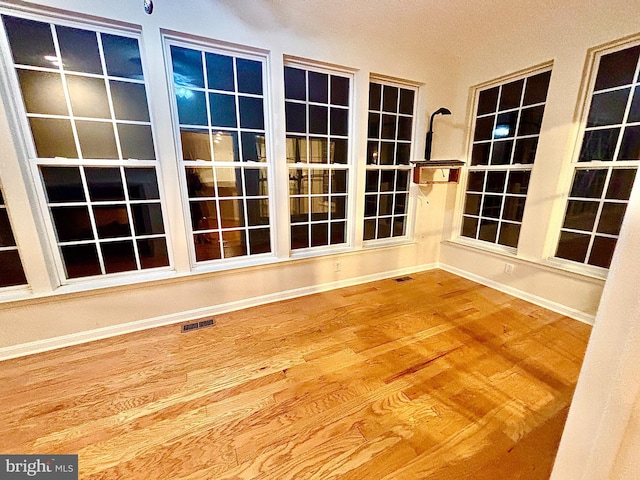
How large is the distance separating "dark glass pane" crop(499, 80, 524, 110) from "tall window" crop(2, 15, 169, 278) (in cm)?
359

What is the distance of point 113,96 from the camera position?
1.97 m

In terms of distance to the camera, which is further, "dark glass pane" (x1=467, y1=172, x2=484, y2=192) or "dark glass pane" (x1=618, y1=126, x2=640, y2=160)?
"dark glass pane" (x1=467, y1=172, x2=484, y2=192)

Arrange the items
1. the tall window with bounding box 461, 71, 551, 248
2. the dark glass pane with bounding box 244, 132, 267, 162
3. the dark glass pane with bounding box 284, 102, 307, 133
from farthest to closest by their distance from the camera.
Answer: the tall window with bounding box 461, 71, 551, 248 → the dark glass pane with bounding box 284, 102, 307, 133 → the dark glass pane with bounding box 244, 132, 267, 162

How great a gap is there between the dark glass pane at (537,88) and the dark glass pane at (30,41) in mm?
4136

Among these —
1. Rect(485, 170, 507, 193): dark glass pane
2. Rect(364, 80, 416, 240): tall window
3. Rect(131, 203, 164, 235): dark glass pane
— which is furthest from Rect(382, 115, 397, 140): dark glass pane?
Rect(131, 203, 164, 235): dark glass pane

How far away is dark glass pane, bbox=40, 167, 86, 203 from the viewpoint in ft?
6.30

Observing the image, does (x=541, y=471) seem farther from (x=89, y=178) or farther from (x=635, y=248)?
(x=89, y=178)

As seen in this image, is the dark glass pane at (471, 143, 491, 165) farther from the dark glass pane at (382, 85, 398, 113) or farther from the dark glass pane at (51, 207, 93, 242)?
the dark glass pane at (51, 207, 93, 242)

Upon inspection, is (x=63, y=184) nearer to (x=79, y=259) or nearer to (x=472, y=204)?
(x=79, y=259)

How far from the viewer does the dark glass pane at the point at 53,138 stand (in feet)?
6.07

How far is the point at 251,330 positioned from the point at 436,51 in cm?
358

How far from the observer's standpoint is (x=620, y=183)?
2.18 m

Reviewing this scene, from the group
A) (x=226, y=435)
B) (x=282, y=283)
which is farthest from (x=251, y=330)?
(x=226, y=435)

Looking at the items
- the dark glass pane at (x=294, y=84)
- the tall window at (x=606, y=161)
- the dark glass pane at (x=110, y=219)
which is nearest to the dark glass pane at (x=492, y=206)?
the tall window at (x=606, y=161)
